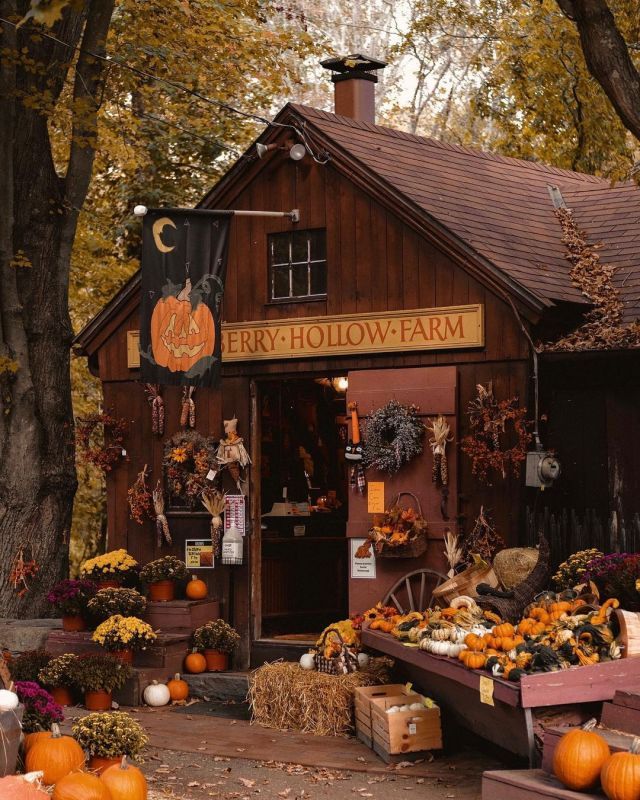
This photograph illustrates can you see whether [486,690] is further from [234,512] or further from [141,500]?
[141,500]

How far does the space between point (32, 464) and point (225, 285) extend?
Answer: 2.96 metres

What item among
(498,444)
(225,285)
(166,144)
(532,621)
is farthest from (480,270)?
(166,144)

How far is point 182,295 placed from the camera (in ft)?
44.0

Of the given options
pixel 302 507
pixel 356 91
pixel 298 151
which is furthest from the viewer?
pixel 356 91

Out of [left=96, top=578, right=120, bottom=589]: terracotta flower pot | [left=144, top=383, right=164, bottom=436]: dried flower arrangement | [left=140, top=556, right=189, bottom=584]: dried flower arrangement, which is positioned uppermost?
[left=144, top=383, right=164, bottom=436]: dried flower arrangement

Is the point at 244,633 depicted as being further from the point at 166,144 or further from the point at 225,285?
the point at 166,144

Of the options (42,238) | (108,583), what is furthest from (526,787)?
(42,238)

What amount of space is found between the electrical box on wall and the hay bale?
2.09 metres

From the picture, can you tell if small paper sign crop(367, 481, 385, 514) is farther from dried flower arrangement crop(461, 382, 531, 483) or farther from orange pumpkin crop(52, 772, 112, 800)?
orange pumpkin crop(52, 772, 112, 800)

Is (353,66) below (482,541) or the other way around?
the other way around

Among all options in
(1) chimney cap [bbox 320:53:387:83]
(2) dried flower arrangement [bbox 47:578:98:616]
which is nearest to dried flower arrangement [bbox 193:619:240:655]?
(2) dried flower arrangement [bbox 47:578:98:616]

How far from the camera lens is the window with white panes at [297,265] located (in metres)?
14.2

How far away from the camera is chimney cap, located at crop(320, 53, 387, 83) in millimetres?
16531

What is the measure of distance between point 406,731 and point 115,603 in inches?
162
